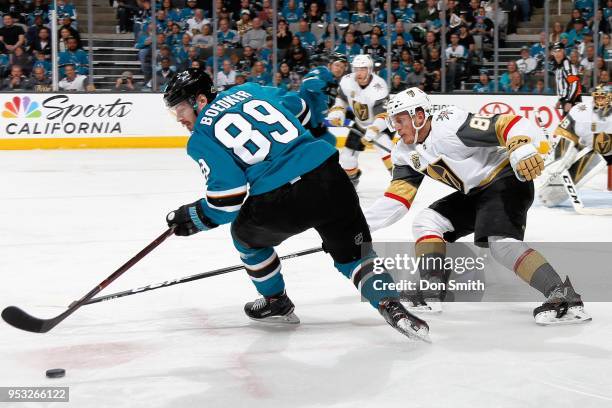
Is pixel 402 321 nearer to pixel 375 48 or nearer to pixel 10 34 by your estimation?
pixel 375 48

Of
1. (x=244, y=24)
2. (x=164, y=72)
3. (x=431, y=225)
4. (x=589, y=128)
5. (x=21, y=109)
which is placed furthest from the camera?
(x=244, y=24)

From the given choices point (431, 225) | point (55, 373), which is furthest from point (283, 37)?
point (55, 373)

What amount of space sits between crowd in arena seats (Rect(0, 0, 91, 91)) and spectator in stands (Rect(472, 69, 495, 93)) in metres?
4.75

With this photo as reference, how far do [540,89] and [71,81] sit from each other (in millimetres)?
5636

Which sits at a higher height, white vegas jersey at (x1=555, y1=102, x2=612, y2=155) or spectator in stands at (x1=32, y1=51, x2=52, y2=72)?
spectator in stands at (x1=32, y1=51, x2=52, y2=72)

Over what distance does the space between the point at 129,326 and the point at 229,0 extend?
886 centimetres

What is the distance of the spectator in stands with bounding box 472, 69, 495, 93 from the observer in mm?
11539

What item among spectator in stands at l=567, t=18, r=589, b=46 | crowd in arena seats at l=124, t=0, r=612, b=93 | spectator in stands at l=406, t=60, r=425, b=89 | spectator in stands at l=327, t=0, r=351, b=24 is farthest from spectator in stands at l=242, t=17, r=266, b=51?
spectator in stands at l=567, t=18, r=589, b=46

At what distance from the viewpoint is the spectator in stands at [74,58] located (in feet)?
35.9

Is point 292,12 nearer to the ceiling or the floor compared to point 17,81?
nearer to the ceiling

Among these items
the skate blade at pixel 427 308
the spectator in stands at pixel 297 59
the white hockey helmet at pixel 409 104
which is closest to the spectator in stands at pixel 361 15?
the spectator in stands at pixel 297 59

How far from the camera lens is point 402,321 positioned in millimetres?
3242

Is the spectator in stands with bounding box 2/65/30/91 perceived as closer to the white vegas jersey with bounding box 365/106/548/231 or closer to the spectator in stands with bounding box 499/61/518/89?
the spectator in stands with bounding box 499/61/518/89

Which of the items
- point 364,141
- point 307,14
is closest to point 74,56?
point 307,14
